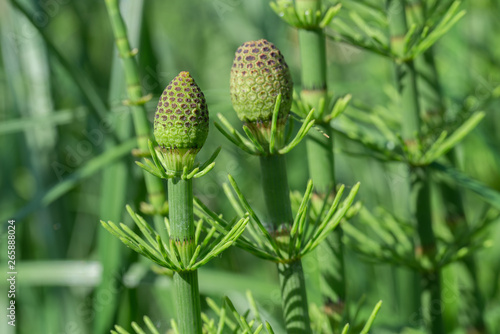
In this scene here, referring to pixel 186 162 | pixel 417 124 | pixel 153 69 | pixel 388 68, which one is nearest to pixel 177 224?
pixel 186 162

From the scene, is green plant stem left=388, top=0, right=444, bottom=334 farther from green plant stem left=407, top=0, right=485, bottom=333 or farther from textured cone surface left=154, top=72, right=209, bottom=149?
textured cone surface left=154, top=72, right=209, bottom=149

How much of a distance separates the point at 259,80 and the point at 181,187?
114 millimetres

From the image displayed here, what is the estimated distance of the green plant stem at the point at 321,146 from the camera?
2.30 ft

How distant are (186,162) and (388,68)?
1.26 meters

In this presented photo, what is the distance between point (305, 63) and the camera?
710mm

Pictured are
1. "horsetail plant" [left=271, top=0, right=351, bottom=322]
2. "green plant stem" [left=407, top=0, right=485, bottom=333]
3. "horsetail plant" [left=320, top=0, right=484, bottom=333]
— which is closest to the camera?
"horsetail plant" [left=271, top=0, right=351, bottom=322]

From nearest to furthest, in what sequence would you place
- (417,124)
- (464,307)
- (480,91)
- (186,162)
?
(186,162), (417,124), (464,307), (480,91)

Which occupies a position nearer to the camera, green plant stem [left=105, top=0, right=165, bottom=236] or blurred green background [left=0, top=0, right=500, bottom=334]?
green plant stem [left=105, top=0, right=165, bottom=236]

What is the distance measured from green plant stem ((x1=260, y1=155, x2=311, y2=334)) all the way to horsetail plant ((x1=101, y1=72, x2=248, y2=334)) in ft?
0.23

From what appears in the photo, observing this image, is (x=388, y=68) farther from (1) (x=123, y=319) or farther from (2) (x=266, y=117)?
(2) (x=266, y=117)

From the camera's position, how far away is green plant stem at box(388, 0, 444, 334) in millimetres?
818

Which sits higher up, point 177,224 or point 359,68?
point 359,68

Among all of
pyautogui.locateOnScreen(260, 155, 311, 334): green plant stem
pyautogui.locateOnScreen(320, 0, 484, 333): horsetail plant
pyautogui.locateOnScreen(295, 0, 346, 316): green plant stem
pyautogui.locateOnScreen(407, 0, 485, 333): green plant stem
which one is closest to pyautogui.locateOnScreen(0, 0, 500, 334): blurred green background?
pyautogui.locateOnScreen(407, 0, 485, 333): green plant stem

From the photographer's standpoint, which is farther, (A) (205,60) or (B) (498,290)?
(A) (205,60)
